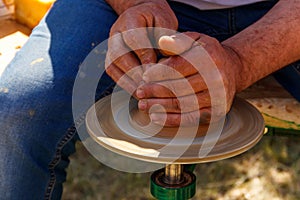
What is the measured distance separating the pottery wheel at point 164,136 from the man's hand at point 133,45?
64 mm

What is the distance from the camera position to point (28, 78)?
4.69 feet

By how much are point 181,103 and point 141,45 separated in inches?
6.9

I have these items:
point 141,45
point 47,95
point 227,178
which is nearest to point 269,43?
point 141,45

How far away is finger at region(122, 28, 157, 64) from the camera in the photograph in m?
1.26

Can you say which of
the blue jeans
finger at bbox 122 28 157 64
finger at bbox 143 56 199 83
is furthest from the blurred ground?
finger at bbox 143 56 199 83

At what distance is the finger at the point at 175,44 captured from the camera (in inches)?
45.3

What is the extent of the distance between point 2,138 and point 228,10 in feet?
2.11

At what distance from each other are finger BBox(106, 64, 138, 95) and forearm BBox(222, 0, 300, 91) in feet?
0.82

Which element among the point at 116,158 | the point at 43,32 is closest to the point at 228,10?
the point at 43,32

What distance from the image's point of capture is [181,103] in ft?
3.83

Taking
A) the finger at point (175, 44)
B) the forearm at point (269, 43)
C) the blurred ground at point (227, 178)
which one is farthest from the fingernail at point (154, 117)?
the blurred ground at point (227, 178)

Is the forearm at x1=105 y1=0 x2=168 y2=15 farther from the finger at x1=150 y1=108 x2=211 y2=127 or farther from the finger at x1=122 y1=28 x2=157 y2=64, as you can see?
the finger at x1=150 y1=108 x2=211 y2=127

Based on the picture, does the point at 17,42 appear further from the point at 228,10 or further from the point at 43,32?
the point at 228,10

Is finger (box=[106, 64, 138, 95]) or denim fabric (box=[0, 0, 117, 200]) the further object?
denim fabric (box=[0, 0, 117, 200])
